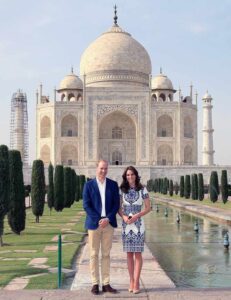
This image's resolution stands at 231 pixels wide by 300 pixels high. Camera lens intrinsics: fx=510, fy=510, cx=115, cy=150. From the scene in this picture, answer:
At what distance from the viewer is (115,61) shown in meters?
Result: 38.9

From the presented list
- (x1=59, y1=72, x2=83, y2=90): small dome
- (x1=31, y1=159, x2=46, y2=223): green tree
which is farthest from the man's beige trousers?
(x1=59, y1=72, x2=83, y2=90): small dome

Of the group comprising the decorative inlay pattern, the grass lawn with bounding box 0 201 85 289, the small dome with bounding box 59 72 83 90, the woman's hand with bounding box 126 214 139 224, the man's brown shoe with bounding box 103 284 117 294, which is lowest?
the grass lawn with bounding box 0 201 85 289

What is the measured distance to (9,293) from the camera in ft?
12.6

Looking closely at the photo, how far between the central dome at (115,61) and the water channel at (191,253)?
28.8 meters

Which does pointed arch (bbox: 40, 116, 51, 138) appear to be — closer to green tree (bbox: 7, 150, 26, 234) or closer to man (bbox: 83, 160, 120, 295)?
green tree (bbox: 7, 150, 26, 234)

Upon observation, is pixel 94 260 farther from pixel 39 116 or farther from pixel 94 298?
pixel 39 116

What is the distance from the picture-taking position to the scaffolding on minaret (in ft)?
126

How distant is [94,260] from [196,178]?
16.6m

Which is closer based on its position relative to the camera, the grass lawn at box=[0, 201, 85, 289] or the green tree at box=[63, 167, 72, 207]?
the grass lawn at box=[0, 201, 85, 289]

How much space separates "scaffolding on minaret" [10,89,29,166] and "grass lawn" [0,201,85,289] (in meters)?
28.2

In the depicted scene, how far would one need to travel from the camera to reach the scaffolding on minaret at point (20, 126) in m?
38.5

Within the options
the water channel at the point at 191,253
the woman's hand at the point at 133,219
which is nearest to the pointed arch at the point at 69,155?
the water channel at the point at 191,253

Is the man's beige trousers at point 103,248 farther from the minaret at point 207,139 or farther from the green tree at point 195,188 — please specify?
the minaret at point 207,139

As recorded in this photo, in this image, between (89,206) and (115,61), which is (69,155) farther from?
(89,206)
